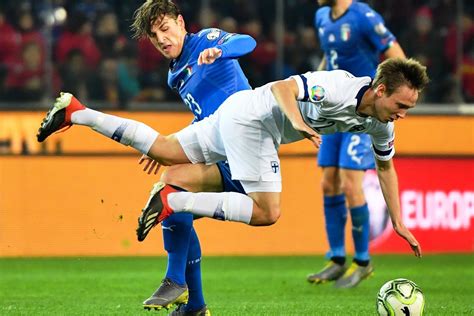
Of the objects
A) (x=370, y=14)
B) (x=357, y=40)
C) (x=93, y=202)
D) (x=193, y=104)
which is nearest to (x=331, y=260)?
(x=357, y=40)

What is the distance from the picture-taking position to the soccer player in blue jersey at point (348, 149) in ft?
30.9

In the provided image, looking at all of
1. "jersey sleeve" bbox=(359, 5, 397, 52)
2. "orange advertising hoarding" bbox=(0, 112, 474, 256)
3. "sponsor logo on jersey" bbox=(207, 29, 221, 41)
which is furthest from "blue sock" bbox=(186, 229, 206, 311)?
"orange advertising hoarding" bbox=(0, 112, 474, 256)

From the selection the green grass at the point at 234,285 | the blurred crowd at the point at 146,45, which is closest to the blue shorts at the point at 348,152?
the green grass at the point at 234,285

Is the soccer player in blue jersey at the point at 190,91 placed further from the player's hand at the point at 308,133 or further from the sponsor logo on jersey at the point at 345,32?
the sponsor logo on jersey at the point at 345,32

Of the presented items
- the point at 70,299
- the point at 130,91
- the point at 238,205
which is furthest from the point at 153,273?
the point at 238,205

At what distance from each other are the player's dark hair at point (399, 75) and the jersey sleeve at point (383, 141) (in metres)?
0.40

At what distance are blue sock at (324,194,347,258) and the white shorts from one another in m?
2.85

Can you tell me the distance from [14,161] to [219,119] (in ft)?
18.6

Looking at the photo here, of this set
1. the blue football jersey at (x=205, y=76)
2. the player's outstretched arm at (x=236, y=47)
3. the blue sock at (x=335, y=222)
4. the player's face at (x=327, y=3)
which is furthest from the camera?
the player's face at (x=327, y=3)

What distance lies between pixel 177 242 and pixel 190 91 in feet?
3.58

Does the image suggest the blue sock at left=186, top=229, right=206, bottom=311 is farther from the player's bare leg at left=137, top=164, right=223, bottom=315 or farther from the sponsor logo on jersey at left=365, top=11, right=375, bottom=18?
the sponsor logo on jersey at left=365, top=11, right=375, bottom=18

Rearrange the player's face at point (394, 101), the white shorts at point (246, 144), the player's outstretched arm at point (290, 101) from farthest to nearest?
the white shorts at point (246, 144) → the player's face at point (394, 101) → the player's outstretched arm at point (290, 101)

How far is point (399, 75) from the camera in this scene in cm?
637

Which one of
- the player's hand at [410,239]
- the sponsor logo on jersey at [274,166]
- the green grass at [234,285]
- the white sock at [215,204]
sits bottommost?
the green grass at [234,285]
